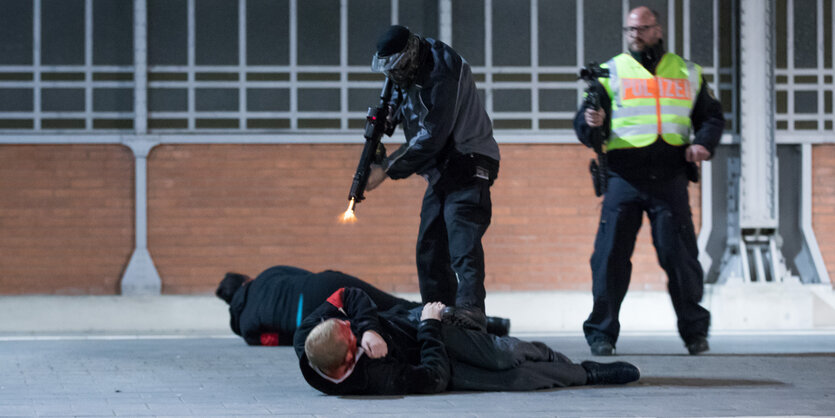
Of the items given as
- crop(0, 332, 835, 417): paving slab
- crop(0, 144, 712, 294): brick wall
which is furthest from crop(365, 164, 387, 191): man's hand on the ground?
crop(0, 144, 712, 294): brick wall

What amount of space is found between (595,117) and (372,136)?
1.36m

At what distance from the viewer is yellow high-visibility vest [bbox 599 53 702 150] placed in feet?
20.8

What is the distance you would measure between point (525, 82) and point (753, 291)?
334cm

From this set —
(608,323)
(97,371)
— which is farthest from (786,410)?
(97,371)

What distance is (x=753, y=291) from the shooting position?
11.0m

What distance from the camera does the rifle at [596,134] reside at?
6289 mm

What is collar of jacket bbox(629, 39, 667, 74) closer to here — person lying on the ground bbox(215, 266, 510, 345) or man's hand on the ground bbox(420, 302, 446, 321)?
person lying on the ground bbox(215, 266, 510, 345)

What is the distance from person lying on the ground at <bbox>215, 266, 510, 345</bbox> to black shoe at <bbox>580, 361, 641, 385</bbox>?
2053mm

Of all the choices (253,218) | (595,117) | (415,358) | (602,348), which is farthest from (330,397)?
(253,218)

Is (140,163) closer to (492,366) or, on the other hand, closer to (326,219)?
(326,219)

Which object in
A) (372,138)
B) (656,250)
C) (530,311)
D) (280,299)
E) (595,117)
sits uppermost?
(595,117)

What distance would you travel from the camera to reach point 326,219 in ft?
39.0

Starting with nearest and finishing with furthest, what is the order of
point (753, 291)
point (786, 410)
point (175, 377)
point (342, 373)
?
point (786, 410)
point (342, 373)
point (175, 377)
point (753, 291)

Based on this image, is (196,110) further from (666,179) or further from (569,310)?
(666,179)
